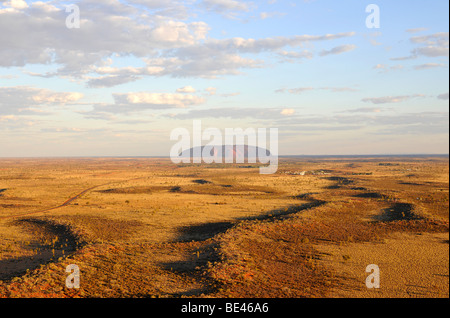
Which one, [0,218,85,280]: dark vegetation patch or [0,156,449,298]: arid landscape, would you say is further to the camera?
[0,218,85,280]: dark vegetation patch

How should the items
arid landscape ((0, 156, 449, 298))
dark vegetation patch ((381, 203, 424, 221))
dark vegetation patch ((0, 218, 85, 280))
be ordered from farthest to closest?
dark vegetation patch ((381, 203, 424, 221)), dark vegetation patch ((0, 218, 85, 280)), arid landscape ((0, 156, 449, 298))

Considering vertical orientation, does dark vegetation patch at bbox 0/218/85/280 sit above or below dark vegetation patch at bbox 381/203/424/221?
below

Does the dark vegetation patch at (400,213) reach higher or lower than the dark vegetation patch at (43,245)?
higher

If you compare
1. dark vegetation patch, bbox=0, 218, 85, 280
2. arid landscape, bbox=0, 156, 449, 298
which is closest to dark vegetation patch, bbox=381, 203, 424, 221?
arid landscape, bbox=0, 156, 449, 298

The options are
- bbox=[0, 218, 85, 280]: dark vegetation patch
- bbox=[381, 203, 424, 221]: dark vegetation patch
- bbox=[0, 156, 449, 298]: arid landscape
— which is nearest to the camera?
bbox=[0, 156, 449, 298]: arid landscape

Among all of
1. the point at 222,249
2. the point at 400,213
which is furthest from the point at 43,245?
the point at 400,213

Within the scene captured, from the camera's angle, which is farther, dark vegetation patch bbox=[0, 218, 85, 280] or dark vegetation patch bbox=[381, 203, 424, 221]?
dark vegetation patch bbox=[381, 203, 424, 221]

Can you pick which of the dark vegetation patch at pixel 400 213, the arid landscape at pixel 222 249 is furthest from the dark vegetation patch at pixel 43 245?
the dark vegetation patch at pixel 400 213

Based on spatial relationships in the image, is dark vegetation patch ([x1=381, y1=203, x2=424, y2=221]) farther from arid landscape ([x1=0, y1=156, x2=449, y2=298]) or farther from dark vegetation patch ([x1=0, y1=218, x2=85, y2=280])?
dark vegetation patch ([x1=0, y1=218, x2=85, y2=280])

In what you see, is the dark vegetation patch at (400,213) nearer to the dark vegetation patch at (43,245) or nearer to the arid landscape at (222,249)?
the arid landscape at (222,249)
